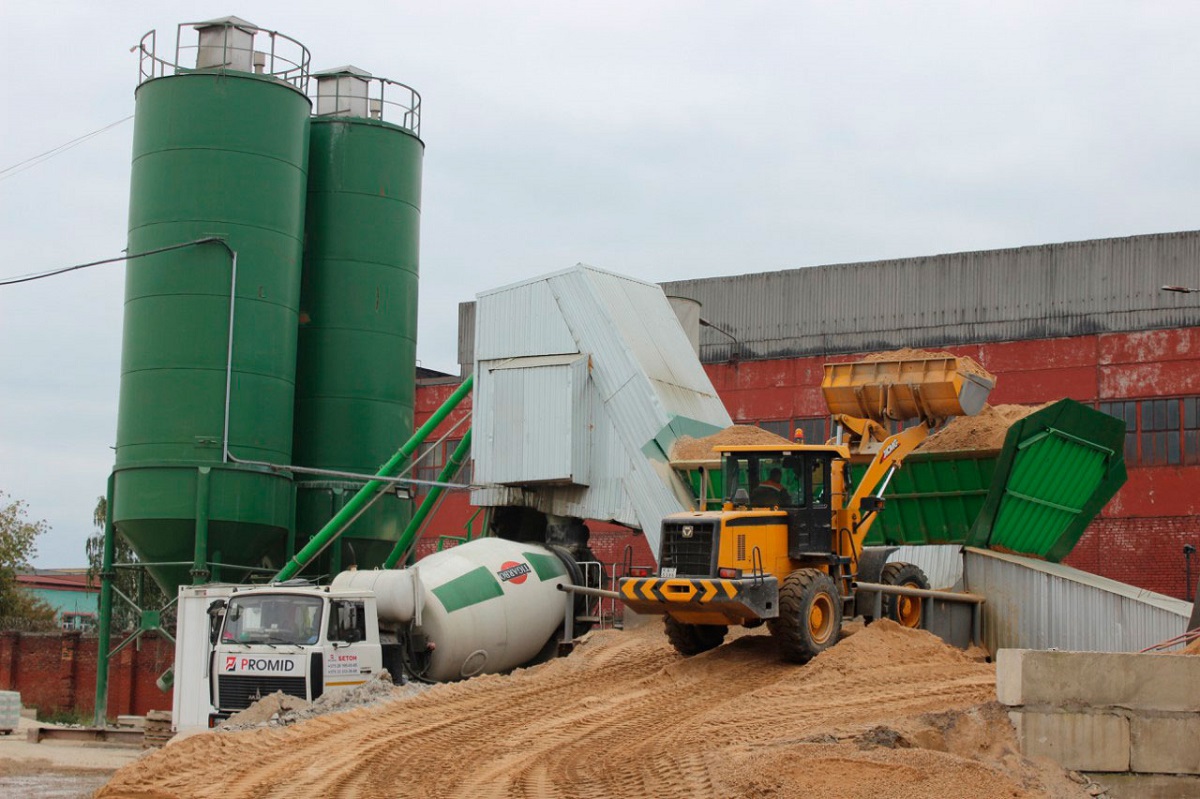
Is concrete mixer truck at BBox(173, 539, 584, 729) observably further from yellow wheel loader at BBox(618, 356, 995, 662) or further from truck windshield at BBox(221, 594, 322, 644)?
yellow wheel loader at BBox(618, 356, 995, 662)

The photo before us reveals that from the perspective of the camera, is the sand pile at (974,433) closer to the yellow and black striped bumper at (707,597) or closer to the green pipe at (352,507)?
the yellow and black striped bumper at (707,597)

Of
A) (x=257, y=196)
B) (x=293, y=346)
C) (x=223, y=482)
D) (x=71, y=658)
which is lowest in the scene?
(x=71, y=658)

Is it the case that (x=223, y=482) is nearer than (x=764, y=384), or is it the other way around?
(x=223, y=482)

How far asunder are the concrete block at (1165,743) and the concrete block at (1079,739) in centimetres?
9

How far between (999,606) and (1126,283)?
18.3m

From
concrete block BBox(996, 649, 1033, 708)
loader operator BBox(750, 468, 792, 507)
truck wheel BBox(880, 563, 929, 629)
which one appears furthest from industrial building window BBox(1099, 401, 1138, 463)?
concrete block BBox(996, 649, 1033, 708)

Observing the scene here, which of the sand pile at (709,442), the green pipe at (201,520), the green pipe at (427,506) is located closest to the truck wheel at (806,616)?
the sand pile at (709,442)

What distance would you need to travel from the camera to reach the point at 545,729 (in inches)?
579

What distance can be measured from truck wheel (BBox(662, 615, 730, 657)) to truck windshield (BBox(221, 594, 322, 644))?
4480mm

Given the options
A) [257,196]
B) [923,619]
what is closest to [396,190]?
[257,196]

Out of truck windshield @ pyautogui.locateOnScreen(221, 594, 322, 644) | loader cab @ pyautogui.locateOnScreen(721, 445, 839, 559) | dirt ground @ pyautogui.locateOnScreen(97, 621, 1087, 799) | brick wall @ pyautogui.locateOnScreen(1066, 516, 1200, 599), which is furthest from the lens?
brick wall @ pyautogui.locateOnScreen(1066, 516, 1200, 599)

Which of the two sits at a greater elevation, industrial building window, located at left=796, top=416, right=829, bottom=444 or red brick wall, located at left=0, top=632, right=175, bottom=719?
industrial building window, located at left=796, top=416, right=829, bottom=444

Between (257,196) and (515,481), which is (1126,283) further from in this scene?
(257,196)

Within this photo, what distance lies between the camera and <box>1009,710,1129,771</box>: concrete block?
12.3m
